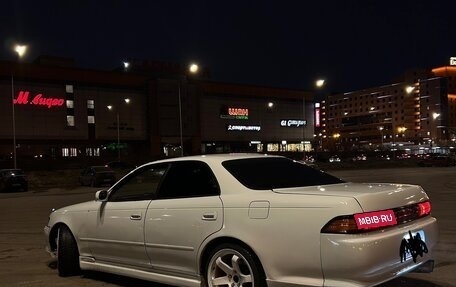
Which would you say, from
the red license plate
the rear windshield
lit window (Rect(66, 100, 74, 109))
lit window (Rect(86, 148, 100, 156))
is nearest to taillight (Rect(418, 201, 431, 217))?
the red license plate

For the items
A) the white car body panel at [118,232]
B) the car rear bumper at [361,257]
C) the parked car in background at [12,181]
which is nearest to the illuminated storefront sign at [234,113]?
the parked car in background at [12,181]

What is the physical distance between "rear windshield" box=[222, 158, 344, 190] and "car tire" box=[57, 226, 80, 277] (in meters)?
2.69

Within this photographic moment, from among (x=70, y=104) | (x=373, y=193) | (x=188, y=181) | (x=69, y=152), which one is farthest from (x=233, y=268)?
(x=69, y=152)

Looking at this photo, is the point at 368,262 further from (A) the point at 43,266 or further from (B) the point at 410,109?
(B) the point at 410,109

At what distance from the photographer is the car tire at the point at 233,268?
5172mm

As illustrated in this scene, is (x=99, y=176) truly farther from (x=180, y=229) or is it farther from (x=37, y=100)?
(x=37, y=100)

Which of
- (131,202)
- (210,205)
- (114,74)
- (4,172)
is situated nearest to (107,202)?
(131,202)

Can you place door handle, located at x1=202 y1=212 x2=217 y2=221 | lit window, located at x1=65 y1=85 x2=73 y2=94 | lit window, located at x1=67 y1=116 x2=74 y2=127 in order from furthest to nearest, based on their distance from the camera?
lit window, located at x1=65 y1=85 x2=73 y2=94
lit window, located at x1=67 y1=116 x2=74 y2=127
door handle, located at x1=202 y1=212 x2=217 y2=221

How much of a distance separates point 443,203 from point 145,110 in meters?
72.4

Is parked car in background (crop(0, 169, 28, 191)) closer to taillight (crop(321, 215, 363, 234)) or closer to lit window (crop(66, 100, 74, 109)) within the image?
taillight (crop(321, 215, 363, 234))

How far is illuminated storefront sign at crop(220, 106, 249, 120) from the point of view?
309 feet

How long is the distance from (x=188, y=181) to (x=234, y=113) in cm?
8979

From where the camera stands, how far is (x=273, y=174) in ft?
20.1

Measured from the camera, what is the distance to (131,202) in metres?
6.56
